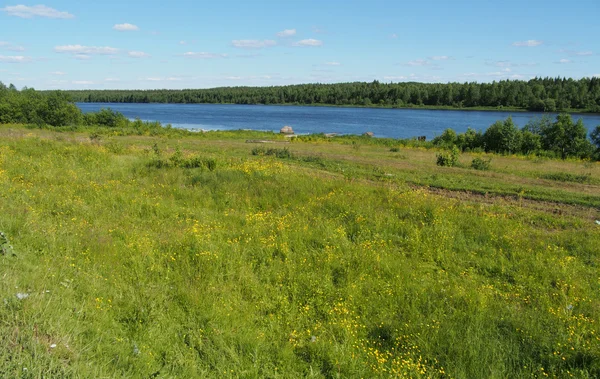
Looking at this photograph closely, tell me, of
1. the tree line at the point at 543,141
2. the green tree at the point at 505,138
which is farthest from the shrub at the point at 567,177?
the green tree at the point at 505,138

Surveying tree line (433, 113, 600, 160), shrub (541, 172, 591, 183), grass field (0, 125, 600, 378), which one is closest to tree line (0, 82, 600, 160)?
tree line (433, 113, 600, 160)

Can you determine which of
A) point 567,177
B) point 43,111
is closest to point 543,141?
point 567,177

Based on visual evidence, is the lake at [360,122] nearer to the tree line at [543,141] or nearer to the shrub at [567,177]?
the tree line at [543,141]

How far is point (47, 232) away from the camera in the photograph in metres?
7.62

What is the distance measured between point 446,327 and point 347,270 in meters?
2.05

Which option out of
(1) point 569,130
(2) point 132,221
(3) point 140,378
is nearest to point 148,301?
(3) point 140,378

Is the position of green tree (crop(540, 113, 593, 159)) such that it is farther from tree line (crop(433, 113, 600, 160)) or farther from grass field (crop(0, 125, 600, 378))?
grass field (crop(0, 125, 600, 378))

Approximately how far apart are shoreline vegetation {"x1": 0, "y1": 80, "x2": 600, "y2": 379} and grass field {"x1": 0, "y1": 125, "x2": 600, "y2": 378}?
31 millimetres

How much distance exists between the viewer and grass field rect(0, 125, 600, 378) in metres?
4.66

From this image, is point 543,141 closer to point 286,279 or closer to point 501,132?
point 501,132

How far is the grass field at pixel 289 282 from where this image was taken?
466 cm

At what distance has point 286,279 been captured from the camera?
22.5 feet

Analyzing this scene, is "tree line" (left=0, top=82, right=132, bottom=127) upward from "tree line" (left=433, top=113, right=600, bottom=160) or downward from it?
upward

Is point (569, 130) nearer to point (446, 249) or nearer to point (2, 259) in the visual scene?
point (446, 249)
